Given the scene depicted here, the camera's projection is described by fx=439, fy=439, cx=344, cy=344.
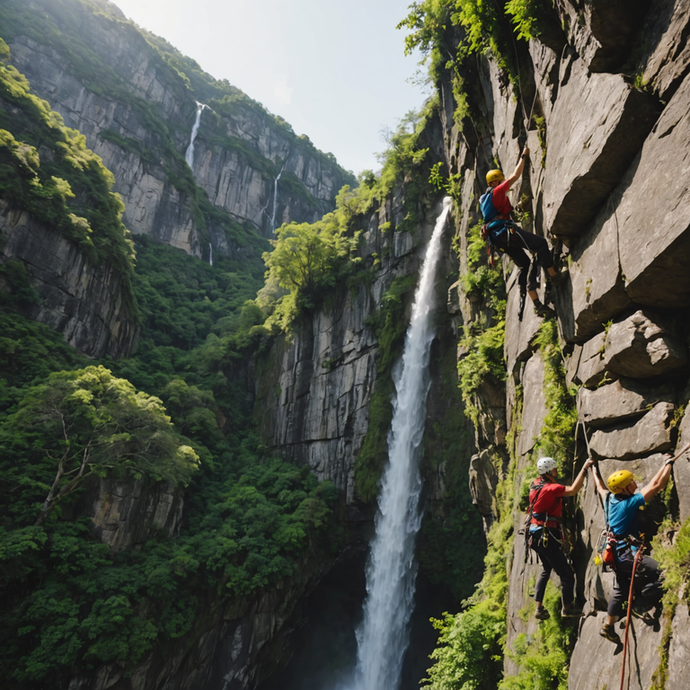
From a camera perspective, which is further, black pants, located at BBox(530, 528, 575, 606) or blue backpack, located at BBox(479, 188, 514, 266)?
blue backpack, located at BBox(479, 188, 514, 266)

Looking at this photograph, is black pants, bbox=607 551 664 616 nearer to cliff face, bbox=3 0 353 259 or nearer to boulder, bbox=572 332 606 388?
boulder, bbox=572 332 606 388

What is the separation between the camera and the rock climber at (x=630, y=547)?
13.2ft

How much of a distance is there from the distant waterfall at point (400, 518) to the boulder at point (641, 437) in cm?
1494

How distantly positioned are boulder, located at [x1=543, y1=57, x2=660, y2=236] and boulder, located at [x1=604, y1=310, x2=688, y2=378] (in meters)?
1.68

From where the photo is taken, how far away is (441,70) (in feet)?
55.5

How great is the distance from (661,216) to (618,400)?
217 centimetres

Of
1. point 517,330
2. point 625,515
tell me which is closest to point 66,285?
point 517,330

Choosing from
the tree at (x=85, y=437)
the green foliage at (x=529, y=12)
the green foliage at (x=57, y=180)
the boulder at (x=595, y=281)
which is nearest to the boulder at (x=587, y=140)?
the boulder at (x=595, y=281)

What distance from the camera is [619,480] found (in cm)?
428

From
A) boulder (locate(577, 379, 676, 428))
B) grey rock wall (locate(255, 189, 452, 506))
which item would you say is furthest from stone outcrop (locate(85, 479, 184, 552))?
boulder (locate(577, 379, 676, 428))

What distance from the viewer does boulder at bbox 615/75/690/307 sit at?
4254mm

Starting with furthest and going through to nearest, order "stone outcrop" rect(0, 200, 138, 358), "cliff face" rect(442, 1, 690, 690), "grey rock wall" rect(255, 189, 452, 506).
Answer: "stone outcrop" rect(0, 200, 138, 358)
"grey rock wall" rect(255, 189, 452, 506)
"cliff face" rect(442, 1, 690, 690)

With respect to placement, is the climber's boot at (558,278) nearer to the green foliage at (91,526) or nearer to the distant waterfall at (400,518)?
the distant waterfall at (400,518)

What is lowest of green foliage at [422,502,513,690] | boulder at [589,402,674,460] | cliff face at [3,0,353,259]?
green foliage at [422,502,513,690]
